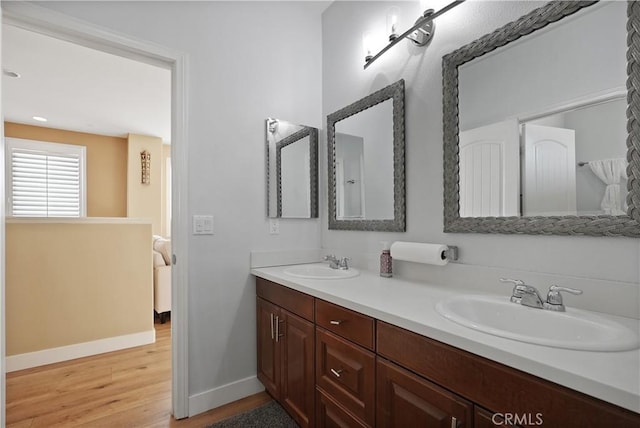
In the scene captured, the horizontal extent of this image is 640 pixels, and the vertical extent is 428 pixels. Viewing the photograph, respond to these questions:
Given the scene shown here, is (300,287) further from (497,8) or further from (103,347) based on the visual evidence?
(103,347)

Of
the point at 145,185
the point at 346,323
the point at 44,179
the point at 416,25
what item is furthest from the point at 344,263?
the point at 44,179

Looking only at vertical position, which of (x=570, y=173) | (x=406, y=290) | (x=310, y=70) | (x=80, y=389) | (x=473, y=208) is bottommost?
(x=80, y=389)

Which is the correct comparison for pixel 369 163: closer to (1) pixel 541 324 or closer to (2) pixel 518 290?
(2) pixel 518 290

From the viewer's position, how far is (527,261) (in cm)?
116

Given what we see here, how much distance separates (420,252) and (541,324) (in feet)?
1.80

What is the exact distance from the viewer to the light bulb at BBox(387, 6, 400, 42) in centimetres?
164

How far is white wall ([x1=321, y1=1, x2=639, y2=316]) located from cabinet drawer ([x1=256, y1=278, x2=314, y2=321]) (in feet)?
1.80

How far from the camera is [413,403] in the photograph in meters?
0.94

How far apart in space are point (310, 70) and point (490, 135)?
1.47 metres

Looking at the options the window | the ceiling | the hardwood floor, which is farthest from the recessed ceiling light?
the hardwood floor

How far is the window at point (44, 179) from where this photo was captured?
4.33 meters

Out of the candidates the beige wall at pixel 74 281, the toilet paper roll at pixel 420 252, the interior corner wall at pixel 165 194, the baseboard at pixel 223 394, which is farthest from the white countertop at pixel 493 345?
the interior corner wall at pixel 165 194

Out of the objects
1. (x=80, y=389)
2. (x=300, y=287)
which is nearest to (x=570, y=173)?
(x=300, y=287)

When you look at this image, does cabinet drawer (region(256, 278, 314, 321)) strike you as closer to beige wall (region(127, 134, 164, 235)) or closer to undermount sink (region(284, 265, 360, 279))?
undermount sink (region(284, 265, 360, 279))
